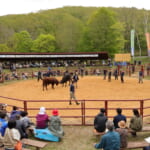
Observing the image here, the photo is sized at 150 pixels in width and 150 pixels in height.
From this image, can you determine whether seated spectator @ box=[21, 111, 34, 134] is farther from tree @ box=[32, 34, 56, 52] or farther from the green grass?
tree @ box=[32, 34, 56, 52]

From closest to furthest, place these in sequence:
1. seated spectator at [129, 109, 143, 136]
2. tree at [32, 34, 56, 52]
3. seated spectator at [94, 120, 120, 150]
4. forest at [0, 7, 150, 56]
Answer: seated spectator at [94, 120, 120, 150] < seated spectator at [129, 109, 143, 136] < forest at [0, 7, 150, 56] < tree at [32, 34, 56, 52]

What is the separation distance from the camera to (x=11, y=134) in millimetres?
5816

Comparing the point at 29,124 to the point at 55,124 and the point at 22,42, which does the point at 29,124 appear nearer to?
the point at 55,124

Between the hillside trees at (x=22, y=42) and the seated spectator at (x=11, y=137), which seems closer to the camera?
the seated spectator at (x=11, y=137)

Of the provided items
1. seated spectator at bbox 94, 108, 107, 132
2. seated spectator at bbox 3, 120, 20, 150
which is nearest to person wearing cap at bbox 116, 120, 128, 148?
seated spectator at bbox 94, 108, 107, 132

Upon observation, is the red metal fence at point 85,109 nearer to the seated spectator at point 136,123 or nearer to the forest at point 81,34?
the seated spectator at point 136,123

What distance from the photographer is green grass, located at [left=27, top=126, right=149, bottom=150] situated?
7.54 meters

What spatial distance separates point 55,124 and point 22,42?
49.8 metres

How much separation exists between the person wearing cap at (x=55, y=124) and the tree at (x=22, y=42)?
48.6 m

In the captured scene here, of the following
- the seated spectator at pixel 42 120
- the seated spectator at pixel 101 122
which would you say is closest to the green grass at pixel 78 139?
the seated spectator at pixel 101 122

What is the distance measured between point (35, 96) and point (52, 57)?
21828 millimetres

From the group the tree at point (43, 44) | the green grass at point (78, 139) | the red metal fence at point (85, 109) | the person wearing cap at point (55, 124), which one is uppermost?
the tree at point (43, 44)

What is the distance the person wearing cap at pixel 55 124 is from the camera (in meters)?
7.74

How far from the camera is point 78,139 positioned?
821 cm
